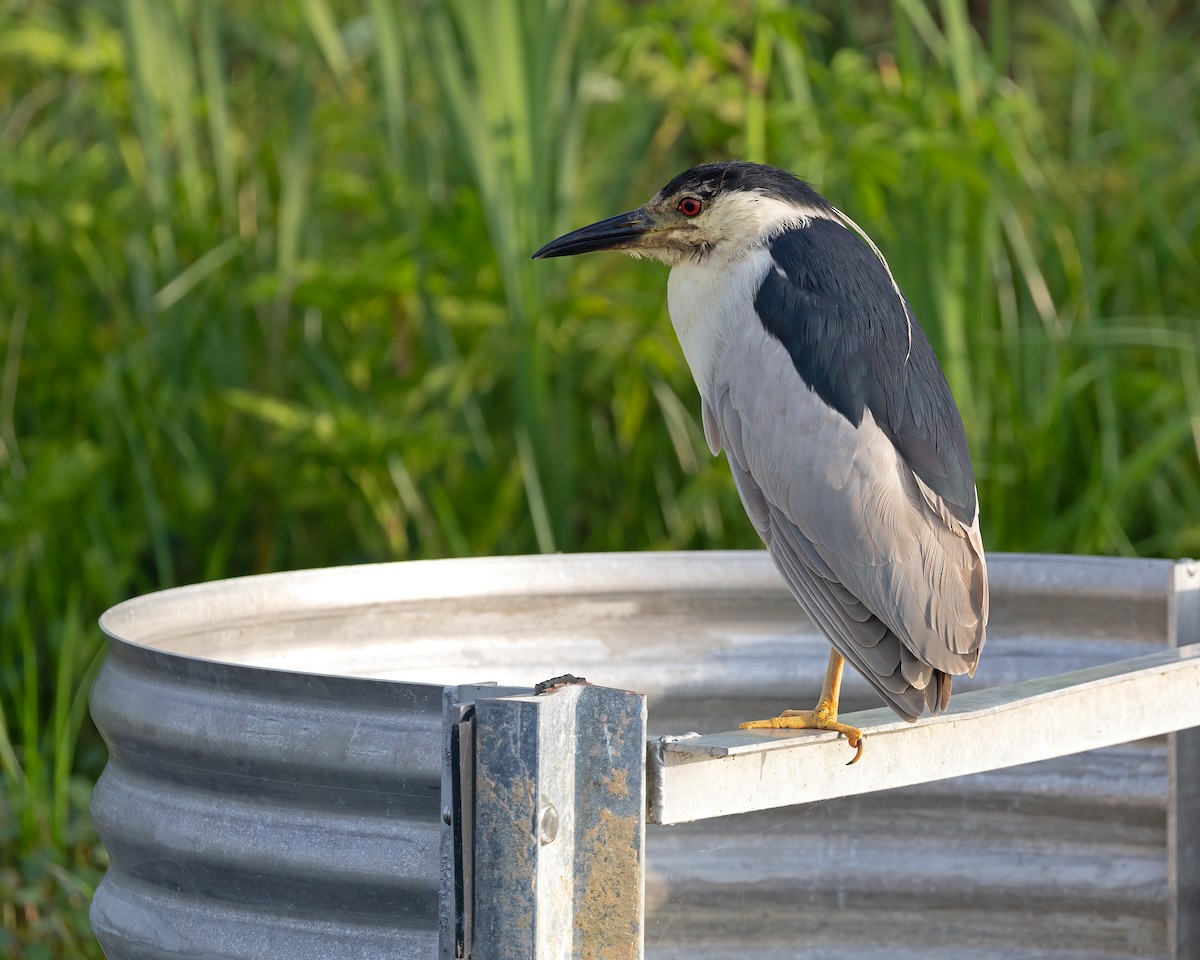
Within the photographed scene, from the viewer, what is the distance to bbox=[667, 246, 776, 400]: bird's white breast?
1938 millimetres

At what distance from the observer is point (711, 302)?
1990mm

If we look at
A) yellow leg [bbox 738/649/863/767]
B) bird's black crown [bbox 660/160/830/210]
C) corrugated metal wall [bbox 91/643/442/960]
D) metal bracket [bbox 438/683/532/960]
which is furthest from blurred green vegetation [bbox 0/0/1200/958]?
metal bracket [bbox 438/683/532/960]

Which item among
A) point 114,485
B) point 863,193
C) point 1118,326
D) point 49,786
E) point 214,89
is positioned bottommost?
point 49,786

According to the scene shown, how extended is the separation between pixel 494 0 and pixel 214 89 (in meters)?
0.71

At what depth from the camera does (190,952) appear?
4.42 ft

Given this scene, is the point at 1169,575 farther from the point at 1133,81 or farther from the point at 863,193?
the point at 1133,81

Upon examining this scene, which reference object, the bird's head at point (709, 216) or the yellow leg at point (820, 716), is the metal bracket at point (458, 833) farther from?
the bird's head at point (709, 216)

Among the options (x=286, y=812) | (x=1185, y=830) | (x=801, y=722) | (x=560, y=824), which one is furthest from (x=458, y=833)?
(x=1185, y=830)

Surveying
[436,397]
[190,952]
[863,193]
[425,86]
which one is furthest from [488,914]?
[425,86]

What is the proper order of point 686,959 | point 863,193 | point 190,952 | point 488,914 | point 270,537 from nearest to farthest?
point 488,914 → point 190,952 → point 686,959 → point 863,193 → point 270,537

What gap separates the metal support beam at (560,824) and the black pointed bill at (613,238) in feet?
3.26

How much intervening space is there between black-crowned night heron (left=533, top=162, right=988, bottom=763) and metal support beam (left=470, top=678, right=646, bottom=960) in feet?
1.92

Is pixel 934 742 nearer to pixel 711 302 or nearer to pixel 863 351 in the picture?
pixel 863 351

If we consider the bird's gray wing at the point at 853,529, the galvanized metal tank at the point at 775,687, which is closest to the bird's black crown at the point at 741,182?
the bird's gray wing at the point at 853,529
